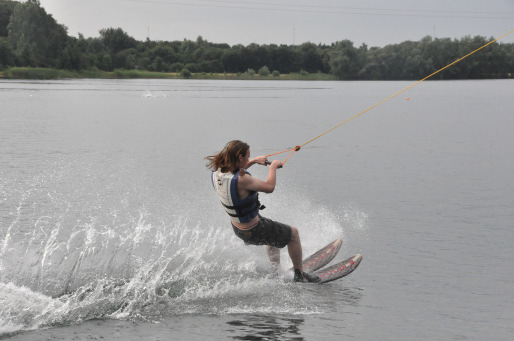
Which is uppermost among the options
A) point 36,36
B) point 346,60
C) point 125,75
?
point 36,36

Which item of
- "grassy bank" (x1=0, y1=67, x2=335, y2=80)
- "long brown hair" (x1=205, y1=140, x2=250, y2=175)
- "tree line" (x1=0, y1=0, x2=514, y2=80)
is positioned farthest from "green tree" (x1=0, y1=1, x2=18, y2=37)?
"long brown hair" (x1=205, y1=140, x2=250, y2=175)

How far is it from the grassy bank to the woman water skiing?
106 meters

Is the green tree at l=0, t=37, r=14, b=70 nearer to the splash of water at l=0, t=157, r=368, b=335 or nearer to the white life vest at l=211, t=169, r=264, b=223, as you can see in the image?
the splash of water at l=0, t=157, r=368, b=335

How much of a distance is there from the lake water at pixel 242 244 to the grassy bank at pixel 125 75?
85.5 metres

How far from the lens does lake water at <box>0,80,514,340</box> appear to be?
328 inches

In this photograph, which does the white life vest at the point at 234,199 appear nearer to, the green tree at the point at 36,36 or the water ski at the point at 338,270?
the water ski at the point at 338,270

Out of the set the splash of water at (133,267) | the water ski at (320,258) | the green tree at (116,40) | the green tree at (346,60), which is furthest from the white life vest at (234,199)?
the green tree at (116,40)

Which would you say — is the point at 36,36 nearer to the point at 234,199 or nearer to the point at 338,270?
the point at 338,270

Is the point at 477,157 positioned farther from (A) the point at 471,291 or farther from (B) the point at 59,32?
(B) the point at 59,32

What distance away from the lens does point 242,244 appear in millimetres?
11156

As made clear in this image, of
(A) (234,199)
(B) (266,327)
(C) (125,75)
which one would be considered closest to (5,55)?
(C) (125,75)

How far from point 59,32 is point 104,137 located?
311ft

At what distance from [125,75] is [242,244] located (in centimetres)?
12113

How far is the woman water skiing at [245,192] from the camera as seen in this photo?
8430mm
